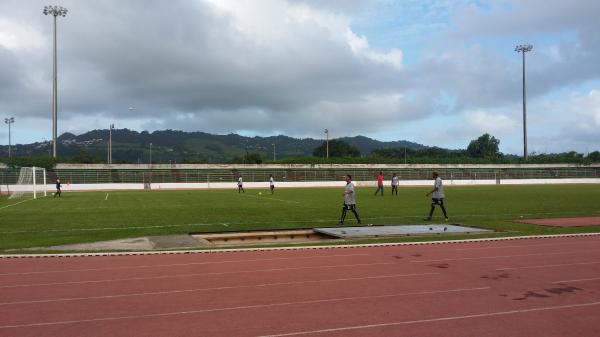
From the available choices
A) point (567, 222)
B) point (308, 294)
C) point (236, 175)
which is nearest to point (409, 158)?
point (236, 175)

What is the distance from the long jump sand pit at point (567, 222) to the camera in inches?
665

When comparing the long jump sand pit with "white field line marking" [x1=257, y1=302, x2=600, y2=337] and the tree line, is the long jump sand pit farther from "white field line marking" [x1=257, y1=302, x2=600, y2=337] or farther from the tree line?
the tree line

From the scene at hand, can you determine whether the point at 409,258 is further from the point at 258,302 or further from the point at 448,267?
the point at 258,302

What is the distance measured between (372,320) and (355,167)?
3122 inches

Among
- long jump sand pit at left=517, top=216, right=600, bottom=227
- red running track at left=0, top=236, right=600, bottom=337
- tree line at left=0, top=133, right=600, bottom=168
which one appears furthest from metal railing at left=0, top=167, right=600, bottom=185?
long jump sand pit at left=517, top=216, right=600, bottom=227

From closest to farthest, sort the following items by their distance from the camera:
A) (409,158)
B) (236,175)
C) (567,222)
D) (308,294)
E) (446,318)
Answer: (446,318)
(308,294)
(567,222)
(236,175)
(409,158)

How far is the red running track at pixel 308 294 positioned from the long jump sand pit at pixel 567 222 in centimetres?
619

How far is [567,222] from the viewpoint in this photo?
57.7ft

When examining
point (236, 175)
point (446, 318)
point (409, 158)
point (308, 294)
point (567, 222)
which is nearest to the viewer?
point (446, 318)

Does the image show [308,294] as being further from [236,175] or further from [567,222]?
[236,175]

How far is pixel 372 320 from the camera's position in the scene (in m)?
6.15

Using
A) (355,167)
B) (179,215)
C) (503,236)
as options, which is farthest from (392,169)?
(503,236)

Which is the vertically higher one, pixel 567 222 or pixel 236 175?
pixel 236 175

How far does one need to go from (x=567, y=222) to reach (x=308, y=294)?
13462 mm
